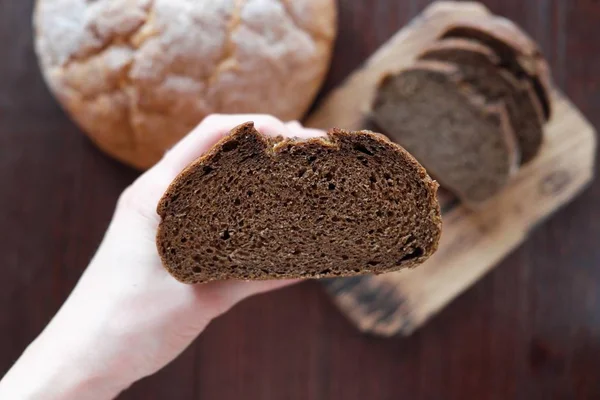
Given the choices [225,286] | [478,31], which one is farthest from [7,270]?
[478,31]

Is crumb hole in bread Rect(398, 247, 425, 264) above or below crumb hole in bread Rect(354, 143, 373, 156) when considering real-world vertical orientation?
below

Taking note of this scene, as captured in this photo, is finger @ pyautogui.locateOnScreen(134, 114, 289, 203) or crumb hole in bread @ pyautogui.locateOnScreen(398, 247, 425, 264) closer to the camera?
crumb hole in bread @ pyautogui.locateOnScreen(398, 247, 425, 264)

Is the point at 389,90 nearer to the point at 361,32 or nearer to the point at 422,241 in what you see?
the point at 361,32

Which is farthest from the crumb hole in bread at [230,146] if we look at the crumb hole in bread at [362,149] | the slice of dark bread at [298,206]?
the crumb hole in bread at [362,149]

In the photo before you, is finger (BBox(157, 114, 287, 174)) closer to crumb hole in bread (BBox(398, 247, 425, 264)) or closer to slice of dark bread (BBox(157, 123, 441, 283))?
slice of dark bread (BBox(157, 123, 441, 283))

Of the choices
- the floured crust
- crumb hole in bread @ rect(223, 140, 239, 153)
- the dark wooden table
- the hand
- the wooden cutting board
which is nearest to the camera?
crumb hole in bread @ rect(223, 140, 239, 153)

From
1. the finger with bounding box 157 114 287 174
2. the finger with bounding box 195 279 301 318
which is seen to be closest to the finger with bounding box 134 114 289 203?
the finger with bounding box 157 114 287 174

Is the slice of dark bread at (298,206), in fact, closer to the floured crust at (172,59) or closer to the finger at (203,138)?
the finger at (203,138)
